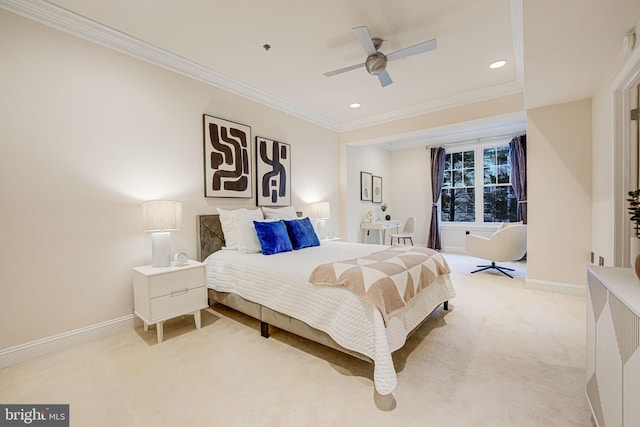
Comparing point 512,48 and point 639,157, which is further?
point 512,48

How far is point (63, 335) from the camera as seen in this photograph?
220 centimetres

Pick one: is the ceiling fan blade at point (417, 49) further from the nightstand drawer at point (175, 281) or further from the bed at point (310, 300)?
the nightstand drawer at point (175, 281)

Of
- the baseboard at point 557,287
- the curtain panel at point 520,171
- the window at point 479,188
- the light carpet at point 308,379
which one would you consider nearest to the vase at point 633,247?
the light carpet at point 308,379

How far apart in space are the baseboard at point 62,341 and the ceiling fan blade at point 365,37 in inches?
127

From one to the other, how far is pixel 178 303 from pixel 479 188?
6304mm

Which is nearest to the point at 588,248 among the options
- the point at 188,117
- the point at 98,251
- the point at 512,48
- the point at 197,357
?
the point at 512,48

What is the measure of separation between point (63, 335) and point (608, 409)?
11.3 feet

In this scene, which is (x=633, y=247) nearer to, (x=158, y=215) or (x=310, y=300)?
(x=310, y=300)

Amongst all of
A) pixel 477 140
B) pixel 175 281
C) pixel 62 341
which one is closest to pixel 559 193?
pixel 477 140

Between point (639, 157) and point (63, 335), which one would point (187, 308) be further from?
point (639, 157)

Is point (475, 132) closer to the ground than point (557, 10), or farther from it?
farther from it

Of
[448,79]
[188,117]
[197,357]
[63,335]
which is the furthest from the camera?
[448,79]

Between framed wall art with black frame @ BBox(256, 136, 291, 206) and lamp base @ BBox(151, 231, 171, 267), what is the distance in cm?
142

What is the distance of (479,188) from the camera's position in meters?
6.17
